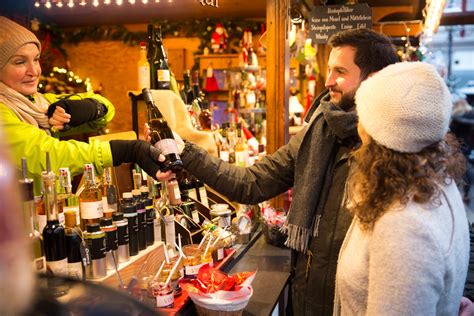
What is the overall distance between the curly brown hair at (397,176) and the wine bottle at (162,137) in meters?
0.82

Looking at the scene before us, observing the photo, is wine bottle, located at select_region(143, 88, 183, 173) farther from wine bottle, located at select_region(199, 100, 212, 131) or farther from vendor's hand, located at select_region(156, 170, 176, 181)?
wine bottle, located at select_region(199, 100, 212, 131)

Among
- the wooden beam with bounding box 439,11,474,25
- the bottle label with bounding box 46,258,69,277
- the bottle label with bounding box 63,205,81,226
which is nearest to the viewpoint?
the bottle label with bounding box 46,258,69,277

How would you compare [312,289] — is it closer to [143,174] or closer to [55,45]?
[143,174]

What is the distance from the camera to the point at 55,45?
23.2 feet

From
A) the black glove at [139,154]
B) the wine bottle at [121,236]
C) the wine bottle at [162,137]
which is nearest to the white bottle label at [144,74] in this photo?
the wine bottle at [162,137]

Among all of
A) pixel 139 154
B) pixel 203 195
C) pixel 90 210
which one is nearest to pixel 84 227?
pixel 90 210

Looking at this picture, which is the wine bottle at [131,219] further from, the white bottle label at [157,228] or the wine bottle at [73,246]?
the wine bottle at [73,246]

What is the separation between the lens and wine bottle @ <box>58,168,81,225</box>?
64.7 inches

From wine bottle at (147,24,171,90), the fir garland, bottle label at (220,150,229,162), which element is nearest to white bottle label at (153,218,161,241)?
wine bottle at (147,24,171,90)

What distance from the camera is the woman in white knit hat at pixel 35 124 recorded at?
1.71 metres

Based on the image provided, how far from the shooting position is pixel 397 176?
1251 millimetres

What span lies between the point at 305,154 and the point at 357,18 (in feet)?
6.58

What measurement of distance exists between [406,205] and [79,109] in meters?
1.48

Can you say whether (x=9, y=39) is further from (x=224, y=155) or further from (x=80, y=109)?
(x=224, y=155)
